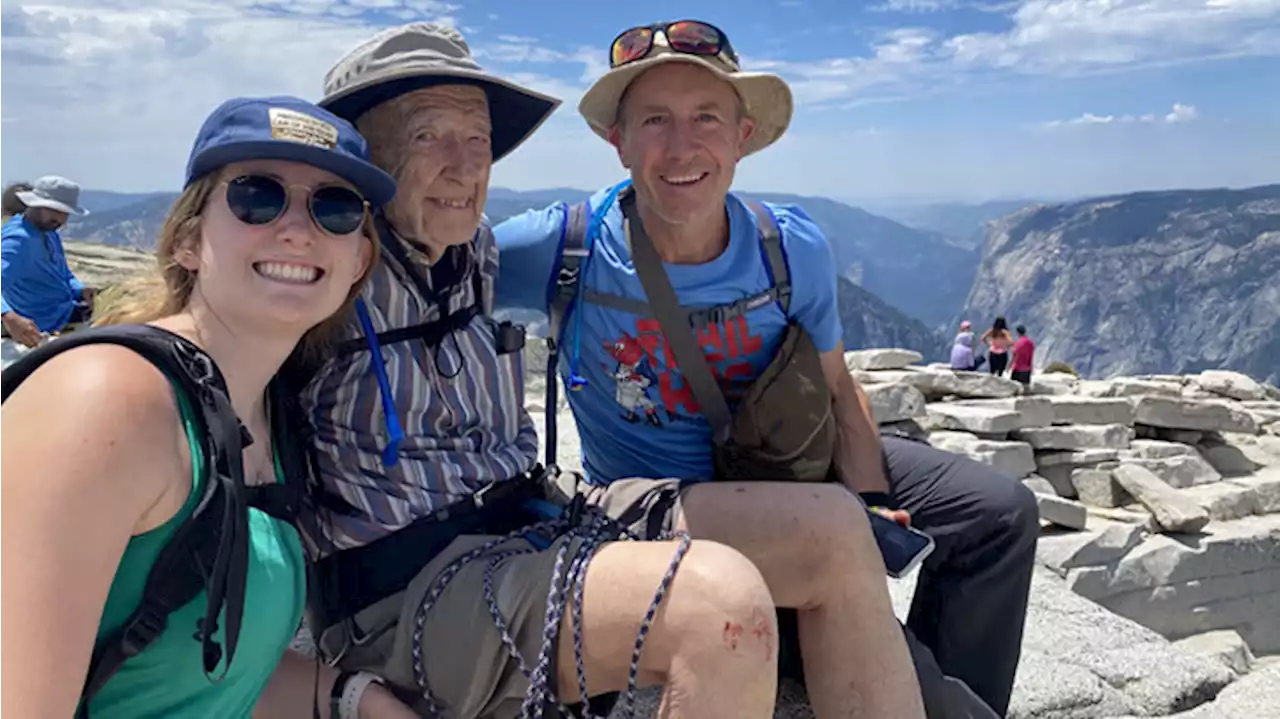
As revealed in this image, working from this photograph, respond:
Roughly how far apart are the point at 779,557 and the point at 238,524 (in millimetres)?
1648

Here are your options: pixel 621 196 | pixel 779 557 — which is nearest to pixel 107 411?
pixel 779 557

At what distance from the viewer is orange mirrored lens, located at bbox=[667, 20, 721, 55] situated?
3.65 meters

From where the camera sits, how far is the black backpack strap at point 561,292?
3721mm

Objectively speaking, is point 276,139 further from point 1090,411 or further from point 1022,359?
point 1022,359

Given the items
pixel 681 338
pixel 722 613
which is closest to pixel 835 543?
pixel 722 613

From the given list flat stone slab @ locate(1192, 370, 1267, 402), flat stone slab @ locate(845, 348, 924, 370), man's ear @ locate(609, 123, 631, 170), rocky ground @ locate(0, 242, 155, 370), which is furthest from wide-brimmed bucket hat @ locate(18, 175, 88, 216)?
flat stone slab @ locate(1192, 370, 1267, 402)

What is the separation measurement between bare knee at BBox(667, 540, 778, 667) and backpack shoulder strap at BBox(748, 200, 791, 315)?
1.63 m

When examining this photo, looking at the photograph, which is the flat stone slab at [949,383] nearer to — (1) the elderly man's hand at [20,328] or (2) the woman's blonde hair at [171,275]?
(1) the elderly man's hand at [20,328]

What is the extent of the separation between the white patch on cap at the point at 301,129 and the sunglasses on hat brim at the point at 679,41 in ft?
5.56

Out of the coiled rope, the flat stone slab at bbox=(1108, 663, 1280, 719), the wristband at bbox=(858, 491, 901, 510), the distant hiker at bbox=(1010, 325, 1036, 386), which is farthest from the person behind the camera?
the distant hiker at bbox=(1010, 325, 1036, 386)

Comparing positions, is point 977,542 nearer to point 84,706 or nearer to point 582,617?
point 582,617

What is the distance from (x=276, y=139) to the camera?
2178 mm

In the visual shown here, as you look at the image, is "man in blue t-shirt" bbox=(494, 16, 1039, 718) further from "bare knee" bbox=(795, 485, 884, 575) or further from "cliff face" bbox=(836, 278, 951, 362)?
"cliff face" bbox=(836, 278, 951, 362)

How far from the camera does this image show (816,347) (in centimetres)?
389
